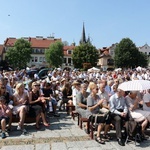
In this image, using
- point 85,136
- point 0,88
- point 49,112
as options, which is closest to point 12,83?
point 49,112

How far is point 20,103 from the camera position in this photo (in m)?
7.13

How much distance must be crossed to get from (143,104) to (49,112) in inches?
157

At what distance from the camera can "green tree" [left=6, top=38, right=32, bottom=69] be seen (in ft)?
204

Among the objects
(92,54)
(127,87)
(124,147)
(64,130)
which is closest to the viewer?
(124,147)

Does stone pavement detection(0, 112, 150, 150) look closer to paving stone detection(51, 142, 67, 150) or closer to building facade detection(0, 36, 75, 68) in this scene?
paving stone detection(51, 142, 67, 150)

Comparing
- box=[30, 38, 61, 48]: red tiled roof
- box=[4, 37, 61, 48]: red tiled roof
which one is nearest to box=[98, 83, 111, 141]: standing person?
box=[4, 37, 61, 48]: red tiled roof

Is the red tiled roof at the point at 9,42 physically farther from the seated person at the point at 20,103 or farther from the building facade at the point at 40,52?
the seated person at the point at 20,103

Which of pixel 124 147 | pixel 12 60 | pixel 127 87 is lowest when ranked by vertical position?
pixel 124 147

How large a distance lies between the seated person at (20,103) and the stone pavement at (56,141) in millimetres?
311

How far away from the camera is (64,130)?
23.2 feet

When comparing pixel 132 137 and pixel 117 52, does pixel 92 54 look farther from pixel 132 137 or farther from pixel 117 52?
pixel 132 137

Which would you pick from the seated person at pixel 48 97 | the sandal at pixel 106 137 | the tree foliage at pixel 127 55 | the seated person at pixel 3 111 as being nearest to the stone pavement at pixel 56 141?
the sandal at pixel 106 137

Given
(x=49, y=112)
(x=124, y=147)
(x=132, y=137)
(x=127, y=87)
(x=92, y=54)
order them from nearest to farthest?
1. (x=124, y=147)
2. (x=132, y=137)
3. (x=127, y=87)
4. (x=49, y=112)
5. (x=92, y=54)

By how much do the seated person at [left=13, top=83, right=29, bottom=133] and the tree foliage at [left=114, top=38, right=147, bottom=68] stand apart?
53.8 m
